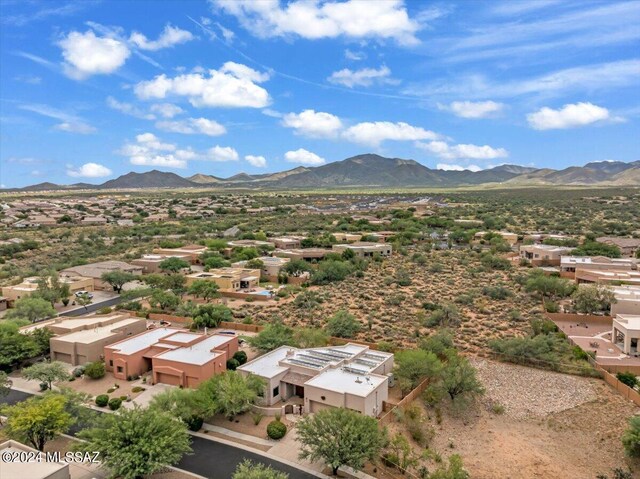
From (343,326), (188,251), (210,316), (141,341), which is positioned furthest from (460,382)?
(188,251)

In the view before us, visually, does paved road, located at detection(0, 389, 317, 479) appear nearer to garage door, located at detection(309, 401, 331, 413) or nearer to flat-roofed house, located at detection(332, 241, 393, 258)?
garage door, located at detection(309, 401, 331, 413)

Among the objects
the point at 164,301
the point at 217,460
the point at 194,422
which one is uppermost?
the point at 164,301

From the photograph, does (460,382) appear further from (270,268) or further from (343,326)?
(270,268)

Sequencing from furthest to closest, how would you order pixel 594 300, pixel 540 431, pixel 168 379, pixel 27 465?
1. pixel 594 300
2. pixel 168 379
3. pixel 540 431
4. pixel 27 465

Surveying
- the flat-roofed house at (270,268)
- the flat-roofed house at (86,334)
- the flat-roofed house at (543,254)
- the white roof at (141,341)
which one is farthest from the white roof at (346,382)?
the flat-roofed house at (543,254)

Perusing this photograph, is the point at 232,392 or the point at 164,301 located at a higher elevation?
the point at 232,392

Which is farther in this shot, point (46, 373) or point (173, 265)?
point (173, 265)

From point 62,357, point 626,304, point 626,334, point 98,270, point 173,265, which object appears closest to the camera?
point 626,334

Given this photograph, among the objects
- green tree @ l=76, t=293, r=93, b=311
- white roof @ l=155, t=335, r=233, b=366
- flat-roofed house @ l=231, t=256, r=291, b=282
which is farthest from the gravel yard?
green tree @ l=76, t=293, r=93, b=311
